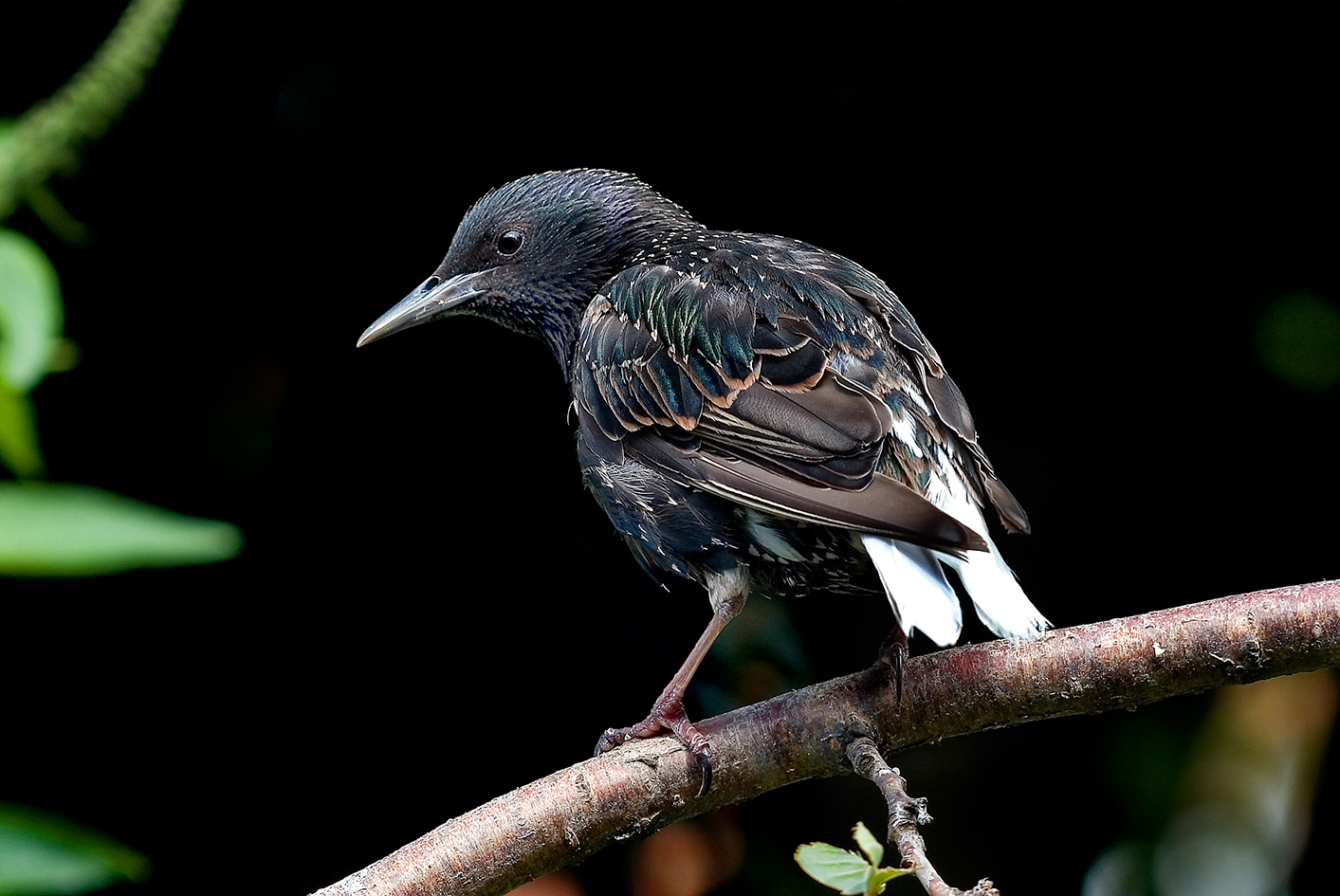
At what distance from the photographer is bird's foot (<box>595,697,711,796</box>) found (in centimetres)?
219

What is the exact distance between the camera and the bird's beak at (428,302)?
9.63ft

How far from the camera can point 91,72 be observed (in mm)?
1348

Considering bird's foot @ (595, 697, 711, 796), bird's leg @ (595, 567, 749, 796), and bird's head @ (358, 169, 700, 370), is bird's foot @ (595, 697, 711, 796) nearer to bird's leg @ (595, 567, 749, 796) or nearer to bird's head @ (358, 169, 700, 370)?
bird's leg @ (595, 567, 749, 796)

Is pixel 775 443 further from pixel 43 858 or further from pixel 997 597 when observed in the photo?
pixel 43 858

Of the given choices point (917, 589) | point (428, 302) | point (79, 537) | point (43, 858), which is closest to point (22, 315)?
point (79, 537)

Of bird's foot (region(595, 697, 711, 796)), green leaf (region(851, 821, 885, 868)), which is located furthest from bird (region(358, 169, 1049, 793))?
green leaf (region(851, 821, 885, 868))

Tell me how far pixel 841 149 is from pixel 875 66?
0.84 ft

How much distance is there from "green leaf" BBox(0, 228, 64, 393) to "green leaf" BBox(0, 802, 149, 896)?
0.38 meters

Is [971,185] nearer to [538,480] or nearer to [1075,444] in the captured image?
[1075,444]

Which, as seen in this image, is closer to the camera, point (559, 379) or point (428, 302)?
point (428, 302)

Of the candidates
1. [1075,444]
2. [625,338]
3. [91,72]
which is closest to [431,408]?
[625,338]

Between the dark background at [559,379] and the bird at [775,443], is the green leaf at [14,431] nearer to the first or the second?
the bird at [775,443]

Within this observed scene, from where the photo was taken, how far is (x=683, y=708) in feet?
7.59

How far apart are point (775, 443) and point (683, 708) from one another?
503mm
